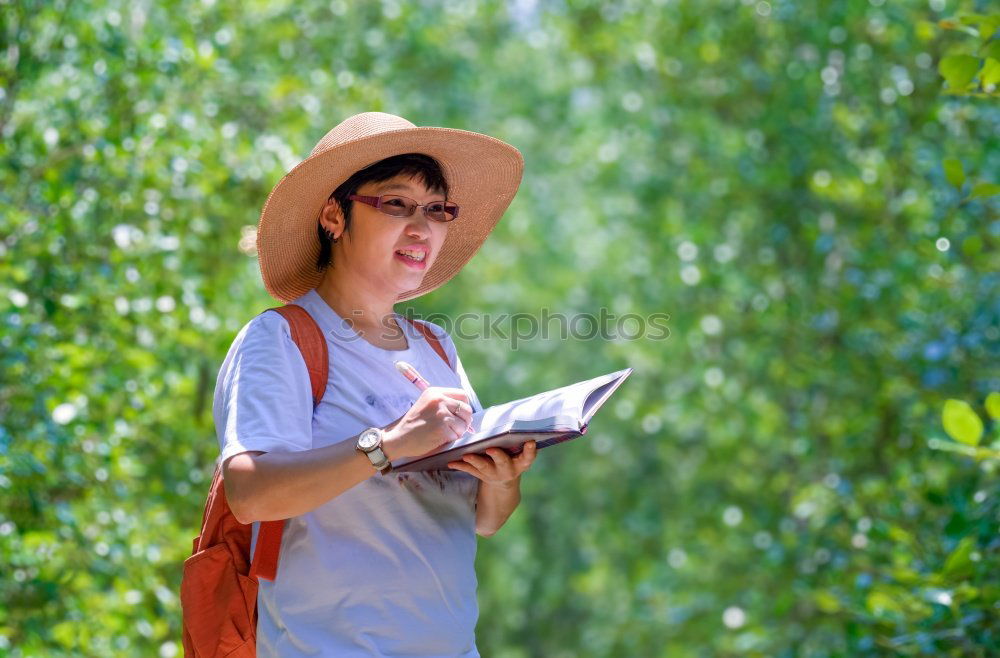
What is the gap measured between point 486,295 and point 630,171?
10.8ft

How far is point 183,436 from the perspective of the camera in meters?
5.66

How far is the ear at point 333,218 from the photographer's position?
2414 millimetres

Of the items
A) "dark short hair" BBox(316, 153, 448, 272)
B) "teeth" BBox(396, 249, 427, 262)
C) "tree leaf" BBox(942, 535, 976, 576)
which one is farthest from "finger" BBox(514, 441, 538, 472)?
"tree leaf" BBox(942, 535, 976, 576)

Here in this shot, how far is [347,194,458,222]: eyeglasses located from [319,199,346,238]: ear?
46 millimetres

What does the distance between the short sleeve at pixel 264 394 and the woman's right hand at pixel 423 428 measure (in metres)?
0.18

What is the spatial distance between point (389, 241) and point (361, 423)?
0.37 metres

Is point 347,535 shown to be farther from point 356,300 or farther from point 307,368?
point 356,300

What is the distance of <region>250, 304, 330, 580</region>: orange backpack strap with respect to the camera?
2.11 meters

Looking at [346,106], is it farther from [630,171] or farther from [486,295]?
[486,295]

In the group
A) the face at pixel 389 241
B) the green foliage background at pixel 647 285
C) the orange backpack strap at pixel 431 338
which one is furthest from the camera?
the green foliage background at pixel 647 285

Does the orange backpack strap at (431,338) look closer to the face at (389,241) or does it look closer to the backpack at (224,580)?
the face at (389,241)

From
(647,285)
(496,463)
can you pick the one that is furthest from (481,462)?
(647,285)

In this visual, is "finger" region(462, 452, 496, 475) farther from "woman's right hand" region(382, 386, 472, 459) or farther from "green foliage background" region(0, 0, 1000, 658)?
"green foliage background" region(0, 0, 1000, 658)

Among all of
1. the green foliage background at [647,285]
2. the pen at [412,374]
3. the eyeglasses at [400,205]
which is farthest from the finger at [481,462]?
the green foliage background at [647,285]
